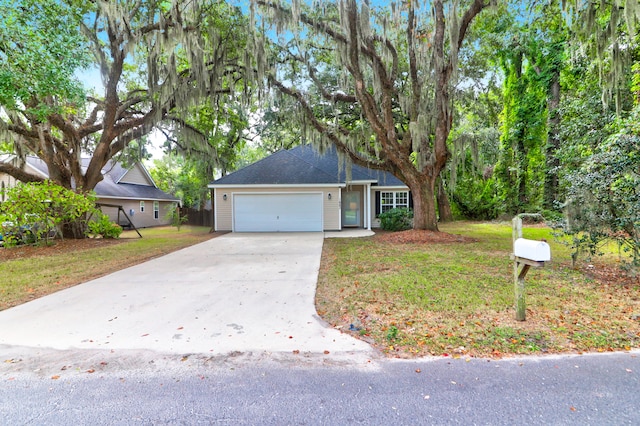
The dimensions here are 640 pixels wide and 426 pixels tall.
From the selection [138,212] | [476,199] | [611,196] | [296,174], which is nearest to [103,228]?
[296,174]

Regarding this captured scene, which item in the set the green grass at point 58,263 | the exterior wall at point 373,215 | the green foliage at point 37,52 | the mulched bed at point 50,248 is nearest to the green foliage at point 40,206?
the mulched bed at point 50,248

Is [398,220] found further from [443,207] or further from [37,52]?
[37,52]

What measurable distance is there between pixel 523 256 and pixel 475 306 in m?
1.02

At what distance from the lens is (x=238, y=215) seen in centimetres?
1348

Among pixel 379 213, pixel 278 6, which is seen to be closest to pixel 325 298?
pixel 278 6

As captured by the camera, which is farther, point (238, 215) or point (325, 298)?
point (238, 215)

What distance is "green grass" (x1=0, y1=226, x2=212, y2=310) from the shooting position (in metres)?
5.05

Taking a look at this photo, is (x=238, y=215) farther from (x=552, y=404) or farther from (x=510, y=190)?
(x=510, y=190)

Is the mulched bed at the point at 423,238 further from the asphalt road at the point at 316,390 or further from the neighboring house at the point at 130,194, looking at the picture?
the neighboring house at the point at 130,194

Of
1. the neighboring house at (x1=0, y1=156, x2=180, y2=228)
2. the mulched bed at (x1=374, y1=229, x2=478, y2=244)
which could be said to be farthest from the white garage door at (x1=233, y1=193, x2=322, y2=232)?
the neighboring house at (x1=0, y1=156, x2=180, y2=228)

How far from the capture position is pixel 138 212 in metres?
19.5

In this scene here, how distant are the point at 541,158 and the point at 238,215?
52.5ft

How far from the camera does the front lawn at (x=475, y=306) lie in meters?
2.84

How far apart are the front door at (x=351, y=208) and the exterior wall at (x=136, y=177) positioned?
14148 millimetres
